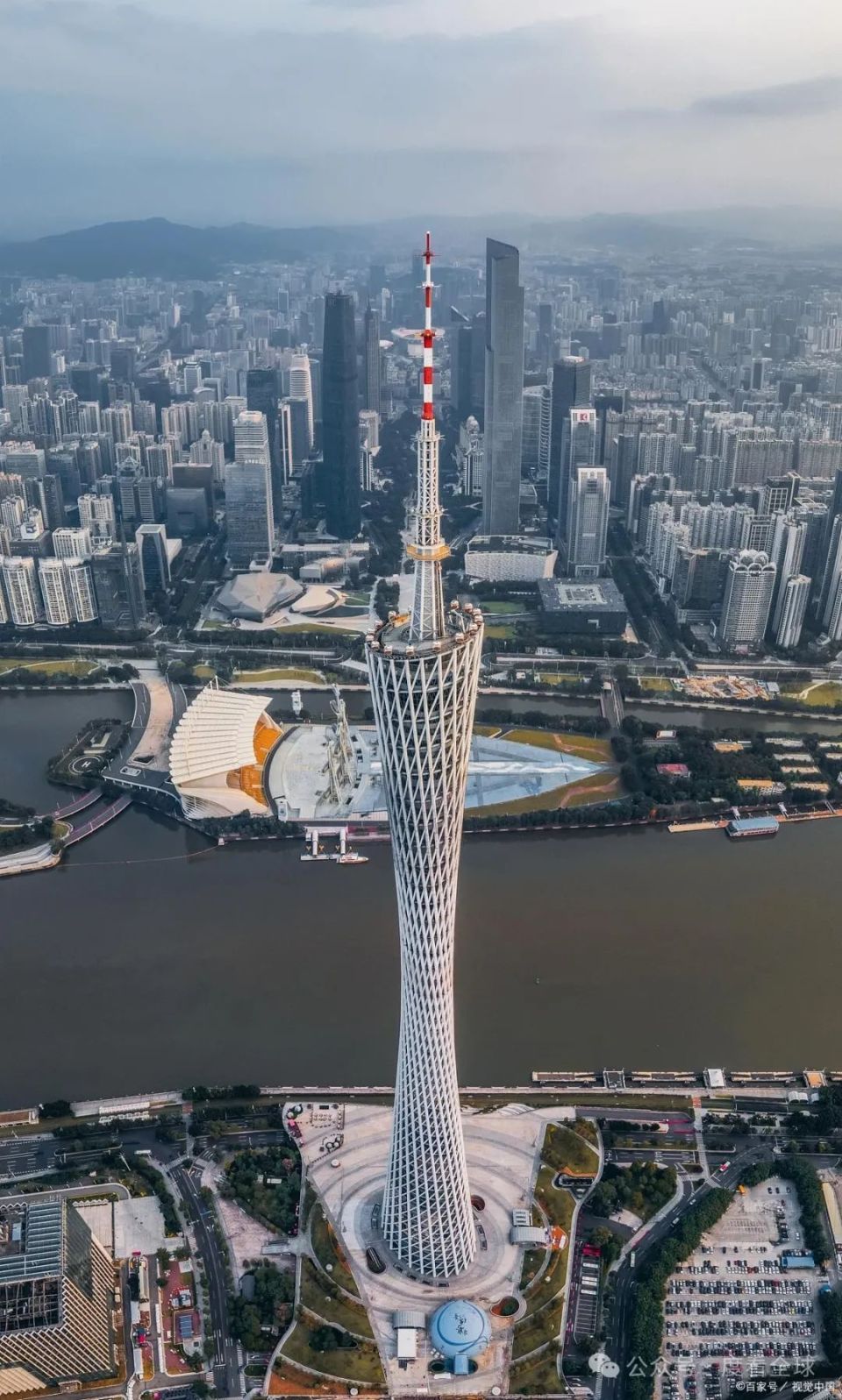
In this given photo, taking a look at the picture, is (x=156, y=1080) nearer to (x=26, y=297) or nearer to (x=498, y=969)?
(x=498, y=969)

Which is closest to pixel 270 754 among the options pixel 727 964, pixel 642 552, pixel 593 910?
pixel 593 910

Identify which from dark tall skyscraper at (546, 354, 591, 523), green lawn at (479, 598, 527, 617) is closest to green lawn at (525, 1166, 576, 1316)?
green lawn at (479, 598, 527, 617)

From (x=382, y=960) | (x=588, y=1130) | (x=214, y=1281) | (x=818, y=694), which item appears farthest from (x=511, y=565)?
(x=214, y=1281)

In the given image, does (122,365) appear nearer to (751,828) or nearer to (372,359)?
(372,359)

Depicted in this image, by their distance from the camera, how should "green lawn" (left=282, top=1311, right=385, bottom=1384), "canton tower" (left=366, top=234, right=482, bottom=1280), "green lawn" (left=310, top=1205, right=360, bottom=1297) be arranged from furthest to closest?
1. "green lawn" (left=310, top=1205, right=360, bottom=1297)
2. "green lawn" (left=282, top=1311, right=385, bottom=1384)
3. "canton tower" (left=366, top=234, right=482, bottom=1280)

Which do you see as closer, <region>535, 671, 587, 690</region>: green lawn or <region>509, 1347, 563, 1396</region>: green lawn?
<region>509, 1347, 563, 1396</region>: green lawn

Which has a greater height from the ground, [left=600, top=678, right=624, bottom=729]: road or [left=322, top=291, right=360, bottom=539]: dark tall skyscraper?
[left=322, top=291, right=360, bottom=539]: dark tall skyscraper

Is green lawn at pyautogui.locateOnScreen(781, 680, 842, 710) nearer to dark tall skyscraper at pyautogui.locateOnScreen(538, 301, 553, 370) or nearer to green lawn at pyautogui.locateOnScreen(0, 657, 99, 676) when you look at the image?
green lawn at pyautogui.locateOnScreen(0, 657, 99, 676)
